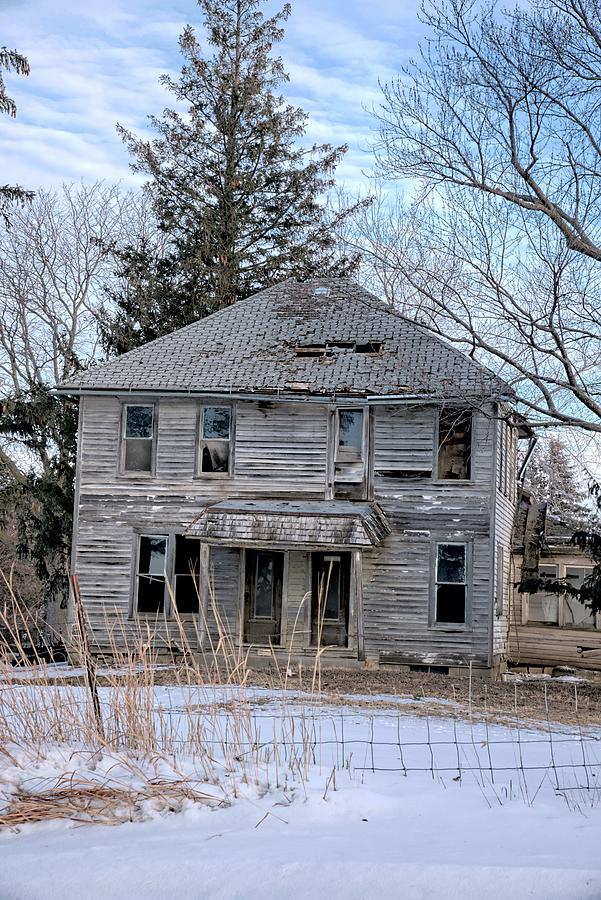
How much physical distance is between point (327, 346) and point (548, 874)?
57.7ft

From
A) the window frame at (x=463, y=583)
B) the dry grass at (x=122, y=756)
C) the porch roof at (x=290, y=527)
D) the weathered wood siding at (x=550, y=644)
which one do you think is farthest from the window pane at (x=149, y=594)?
the dry grass at (x=122, y=756)

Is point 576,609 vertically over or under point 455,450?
under

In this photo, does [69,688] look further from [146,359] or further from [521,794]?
[146,359]

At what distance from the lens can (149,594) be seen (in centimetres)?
2131

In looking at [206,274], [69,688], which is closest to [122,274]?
[206,274]

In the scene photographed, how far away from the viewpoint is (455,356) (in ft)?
70.5

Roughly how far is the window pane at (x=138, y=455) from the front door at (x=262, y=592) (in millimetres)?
2850

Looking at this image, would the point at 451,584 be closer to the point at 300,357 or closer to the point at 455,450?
the point at 455,450

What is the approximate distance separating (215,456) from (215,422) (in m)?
0.71

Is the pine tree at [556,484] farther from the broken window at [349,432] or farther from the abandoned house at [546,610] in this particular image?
the broken window at [349,432]

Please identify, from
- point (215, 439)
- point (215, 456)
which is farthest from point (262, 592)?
point (215, 439)

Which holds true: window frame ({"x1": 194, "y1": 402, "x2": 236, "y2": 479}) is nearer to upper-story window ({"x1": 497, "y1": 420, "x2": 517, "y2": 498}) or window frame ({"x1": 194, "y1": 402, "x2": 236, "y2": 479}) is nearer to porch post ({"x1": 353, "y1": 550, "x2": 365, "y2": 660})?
porch post ({"x1": 353, "y1": 550, "x2": 365, "y2": 660})

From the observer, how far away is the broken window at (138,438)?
2155 cm

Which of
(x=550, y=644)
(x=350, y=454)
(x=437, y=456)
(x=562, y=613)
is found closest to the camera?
(x=437, y=456)
